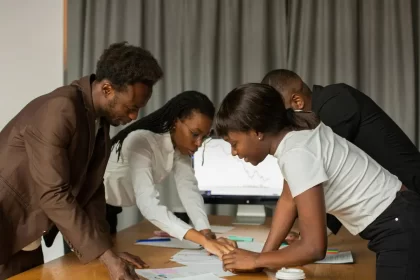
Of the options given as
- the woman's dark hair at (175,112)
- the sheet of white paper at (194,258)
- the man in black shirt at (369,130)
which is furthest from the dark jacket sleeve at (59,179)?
the man in black shirt at (369,130)

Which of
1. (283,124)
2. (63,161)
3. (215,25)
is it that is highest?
(215,25)

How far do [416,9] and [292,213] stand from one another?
184cm

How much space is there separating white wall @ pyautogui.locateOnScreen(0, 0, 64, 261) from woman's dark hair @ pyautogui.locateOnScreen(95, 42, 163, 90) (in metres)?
1.84

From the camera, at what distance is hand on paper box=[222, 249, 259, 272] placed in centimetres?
153

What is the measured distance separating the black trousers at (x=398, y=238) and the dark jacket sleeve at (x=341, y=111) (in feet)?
1.14

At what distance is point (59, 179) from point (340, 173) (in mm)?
772

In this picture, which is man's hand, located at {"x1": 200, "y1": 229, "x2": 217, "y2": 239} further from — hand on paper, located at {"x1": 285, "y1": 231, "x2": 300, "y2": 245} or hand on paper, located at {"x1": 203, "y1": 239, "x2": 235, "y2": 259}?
hand on paper, located at {"x1": 285, "y1": 231, "x2": 300, "y2": 245}

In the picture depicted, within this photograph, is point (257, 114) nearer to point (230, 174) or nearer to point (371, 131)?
point (371, 131)

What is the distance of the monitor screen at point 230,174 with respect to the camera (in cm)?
268

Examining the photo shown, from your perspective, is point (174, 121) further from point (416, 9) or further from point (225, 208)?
point (416, 9)

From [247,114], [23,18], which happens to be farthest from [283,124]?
[23,18]

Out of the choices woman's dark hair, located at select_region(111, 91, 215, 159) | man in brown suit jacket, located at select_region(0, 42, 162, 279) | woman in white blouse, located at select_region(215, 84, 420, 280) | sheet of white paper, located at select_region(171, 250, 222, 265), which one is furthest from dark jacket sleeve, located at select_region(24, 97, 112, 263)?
woman's dark hair, located at select_region(111, 91, 215, 159)

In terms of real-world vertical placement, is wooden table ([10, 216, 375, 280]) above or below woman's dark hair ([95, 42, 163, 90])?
below

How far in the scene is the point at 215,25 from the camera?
10.3 ft
